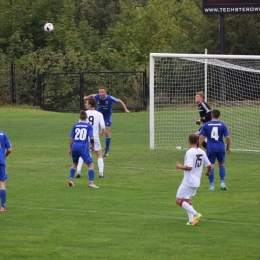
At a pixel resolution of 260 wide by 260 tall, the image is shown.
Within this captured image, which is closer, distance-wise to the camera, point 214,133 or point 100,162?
point 214,133

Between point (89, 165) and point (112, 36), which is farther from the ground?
point (112, 36)

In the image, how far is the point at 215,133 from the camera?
16938 mm

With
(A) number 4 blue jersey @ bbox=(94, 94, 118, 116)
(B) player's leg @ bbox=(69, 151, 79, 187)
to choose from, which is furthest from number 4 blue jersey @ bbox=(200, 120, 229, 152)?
(A) number 4 blue jersey @ bbox=(94, 94, 118, 116)

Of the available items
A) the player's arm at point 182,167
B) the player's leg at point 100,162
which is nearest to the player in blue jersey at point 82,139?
the player's leg at point 100,162

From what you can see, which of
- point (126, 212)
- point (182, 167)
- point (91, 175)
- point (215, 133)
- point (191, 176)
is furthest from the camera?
point (91, 175)

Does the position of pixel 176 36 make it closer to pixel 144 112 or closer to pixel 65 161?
pixel 144 112

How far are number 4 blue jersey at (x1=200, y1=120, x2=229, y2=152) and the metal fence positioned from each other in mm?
26006

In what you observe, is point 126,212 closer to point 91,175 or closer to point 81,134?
point 91,175

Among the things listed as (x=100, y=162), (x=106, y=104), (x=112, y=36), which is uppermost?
(x=112, y=36)

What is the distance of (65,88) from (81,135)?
26687 mm

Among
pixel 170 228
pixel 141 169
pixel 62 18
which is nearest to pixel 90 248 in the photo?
pixel 170 228

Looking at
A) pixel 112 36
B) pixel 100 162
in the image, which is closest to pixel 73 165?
pixel 100 162

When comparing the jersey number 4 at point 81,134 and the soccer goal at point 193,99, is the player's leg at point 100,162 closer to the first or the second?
the jersey number 4 at point 81,134

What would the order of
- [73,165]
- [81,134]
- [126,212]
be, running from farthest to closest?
1. [73,165]
2. [81,134]
3. [126,212]
